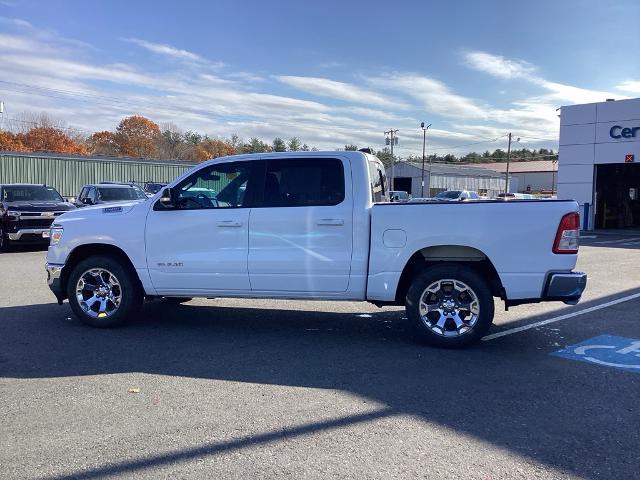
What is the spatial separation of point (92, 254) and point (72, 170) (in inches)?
1271

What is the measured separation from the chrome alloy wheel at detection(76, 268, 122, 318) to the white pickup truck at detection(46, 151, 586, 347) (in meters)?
0.01

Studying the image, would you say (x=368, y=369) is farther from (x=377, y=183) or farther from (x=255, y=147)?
(x=255, y=147)

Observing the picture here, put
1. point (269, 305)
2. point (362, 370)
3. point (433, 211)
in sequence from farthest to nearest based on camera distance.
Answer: point (269, 305) < point (433, 211) < point (362, 370)

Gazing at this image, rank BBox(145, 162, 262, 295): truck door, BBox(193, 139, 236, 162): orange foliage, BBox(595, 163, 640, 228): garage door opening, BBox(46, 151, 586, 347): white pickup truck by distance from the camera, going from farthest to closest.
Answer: BBox(193, 139, 236, 162): orange foliage < BBox(595, 163, 640, 228): garage door opening < BBox(145, 162, 262, 295): truck door < BBox(46, 151, 586, 347): white pickup truck

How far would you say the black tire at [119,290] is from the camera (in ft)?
22.9

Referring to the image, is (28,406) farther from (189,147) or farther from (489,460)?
(189,147)

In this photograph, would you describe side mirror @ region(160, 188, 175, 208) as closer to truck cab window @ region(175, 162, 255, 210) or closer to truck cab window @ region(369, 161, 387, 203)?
truck cab window @ region(175, 162, 255, 210)

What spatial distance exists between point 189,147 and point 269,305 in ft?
277

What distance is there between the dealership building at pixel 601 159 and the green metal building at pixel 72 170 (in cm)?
2739

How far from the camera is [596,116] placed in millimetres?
27953

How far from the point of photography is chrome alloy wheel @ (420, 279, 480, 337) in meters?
6.20

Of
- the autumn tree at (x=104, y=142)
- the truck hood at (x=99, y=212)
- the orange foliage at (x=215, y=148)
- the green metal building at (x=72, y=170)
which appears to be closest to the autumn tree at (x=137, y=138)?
the autumn tree at (x=104, y=142)

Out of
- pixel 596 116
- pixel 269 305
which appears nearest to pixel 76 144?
pixel 596 116

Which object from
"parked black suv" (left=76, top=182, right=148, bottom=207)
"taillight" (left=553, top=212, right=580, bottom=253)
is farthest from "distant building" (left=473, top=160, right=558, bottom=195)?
"taillight" (left=553, top=212, right=580, bottom=253)
